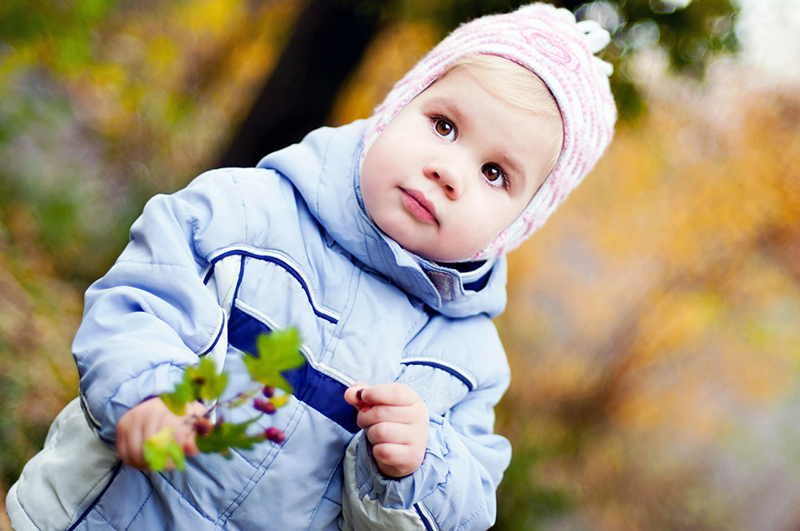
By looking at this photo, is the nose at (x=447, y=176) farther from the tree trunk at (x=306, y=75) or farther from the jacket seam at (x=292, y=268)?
the tree trunk at (x=306, y=75)

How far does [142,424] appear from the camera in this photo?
3.05ft

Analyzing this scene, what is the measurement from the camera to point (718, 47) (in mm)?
2604

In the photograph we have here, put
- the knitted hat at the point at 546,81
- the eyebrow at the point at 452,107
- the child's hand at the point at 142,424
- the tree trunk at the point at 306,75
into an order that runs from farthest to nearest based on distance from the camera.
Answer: the tree trunk at the point at 306,75 < the knitted hat at the point at 546,81 < the eyebrow at the point at 452,107 < the child's hand at the point at 142,424

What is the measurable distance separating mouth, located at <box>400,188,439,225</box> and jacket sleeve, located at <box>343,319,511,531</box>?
0.31 metres

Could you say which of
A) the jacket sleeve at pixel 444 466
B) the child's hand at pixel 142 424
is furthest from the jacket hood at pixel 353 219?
the child's hand at pixel 142 424

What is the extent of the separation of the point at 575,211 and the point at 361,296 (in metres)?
3.84

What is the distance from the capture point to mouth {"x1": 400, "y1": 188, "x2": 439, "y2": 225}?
133 cm

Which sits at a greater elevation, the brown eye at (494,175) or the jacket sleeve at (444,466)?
the brown eye at (494,175)

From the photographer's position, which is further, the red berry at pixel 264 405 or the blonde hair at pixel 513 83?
the blonde hair at pixel 513 83

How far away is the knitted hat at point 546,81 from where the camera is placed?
1.45m

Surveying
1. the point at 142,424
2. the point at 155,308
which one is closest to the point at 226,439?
the point at 142,424

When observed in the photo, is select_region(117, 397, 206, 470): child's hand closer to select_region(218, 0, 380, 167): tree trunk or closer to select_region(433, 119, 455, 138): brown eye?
select_region(433, 119, 455, 138): brown eye

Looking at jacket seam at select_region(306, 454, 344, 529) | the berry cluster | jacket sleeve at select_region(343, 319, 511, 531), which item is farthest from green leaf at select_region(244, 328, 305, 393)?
jacket seam at select_region(306, 454, 344, 529)

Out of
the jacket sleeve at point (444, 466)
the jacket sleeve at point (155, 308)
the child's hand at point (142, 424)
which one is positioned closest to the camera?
the child's hand at point (142, 424)
